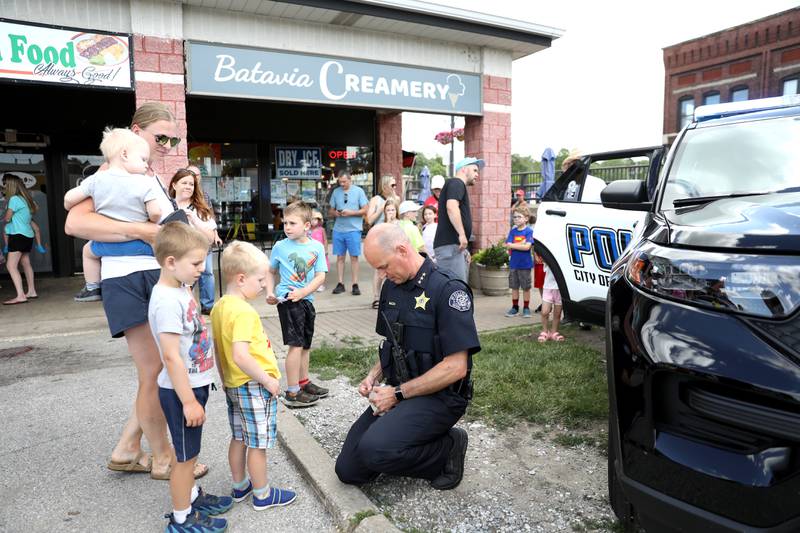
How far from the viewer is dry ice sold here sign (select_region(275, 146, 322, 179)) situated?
471 inches

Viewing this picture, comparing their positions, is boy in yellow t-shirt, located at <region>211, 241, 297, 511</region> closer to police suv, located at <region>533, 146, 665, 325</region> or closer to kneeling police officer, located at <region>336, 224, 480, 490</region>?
kneeling police officer, located at <region>336, 224, 480, 490</region>

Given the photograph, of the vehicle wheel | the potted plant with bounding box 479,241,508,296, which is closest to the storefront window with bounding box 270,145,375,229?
the potted plant with bounding box 479,241,508,296

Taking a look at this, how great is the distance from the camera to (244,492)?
2824 millimetres

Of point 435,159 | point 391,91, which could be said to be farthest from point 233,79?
point 435,159

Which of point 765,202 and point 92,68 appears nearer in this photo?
point 765,202

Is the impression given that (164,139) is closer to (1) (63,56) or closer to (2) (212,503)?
(2) (212,503)

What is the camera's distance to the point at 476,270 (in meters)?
8.88

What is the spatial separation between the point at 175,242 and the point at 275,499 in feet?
4.30

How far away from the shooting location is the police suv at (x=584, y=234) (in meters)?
4.66

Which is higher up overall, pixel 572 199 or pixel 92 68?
pixel 92 68

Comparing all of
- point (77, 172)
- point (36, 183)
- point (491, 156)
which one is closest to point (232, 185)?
point (77, 172)

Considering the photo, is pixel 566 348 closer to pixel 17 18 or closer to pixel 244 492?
pixel 244 492

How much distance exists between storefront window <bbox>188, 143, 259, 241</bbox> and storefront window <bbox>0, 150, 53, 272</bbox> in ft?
8.94

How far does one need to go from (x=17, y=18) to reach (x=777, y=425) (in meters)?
7.90
